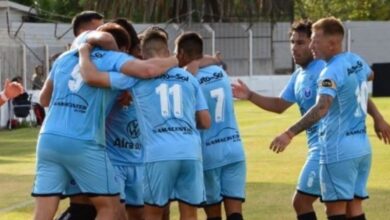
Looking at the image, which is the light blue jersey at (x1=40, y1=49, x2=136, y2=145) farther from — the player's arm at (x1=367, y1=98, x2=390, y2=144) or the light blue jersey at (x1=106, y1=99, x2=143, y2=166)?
the player's arm at (x1=367, y1=98, x2=390, y2=144)

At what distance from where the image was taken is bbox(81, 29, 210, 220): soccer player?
9.66 meters

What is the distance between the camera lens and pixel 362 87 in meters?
10.3

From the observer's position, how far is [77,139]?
371 inches

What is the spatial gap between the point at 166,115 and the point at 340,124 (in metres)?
1.64

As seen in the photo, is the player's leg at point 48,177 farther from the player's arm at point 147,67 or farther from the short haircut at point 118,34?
the short haircut at point 118,34

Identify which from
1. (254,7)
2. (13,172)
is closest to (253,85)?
(254,7)

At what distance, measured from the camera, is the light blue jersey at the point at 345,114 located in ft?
33.2

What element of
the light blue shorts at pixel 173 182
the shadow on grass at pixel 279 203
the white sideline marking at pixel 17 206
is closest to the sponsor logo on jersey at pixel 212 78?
the light blue shorts at pixel 173 182

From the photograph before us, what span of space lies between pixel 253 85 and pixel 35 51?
36.3 feet

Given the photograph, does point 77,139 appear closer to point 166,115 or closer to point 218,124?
point 166,115

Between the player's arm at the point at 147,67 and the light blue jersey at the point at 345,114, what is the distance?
1418 millimetres

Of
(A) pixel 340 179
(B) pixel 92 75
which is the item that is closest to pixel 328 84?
(A) pixel 340 179

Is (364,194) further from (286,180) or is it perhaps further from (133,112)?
(286,180)

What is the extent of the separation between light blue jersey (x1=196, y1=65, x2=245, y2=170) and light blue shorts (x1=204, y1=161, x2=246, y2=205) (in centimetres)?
7
